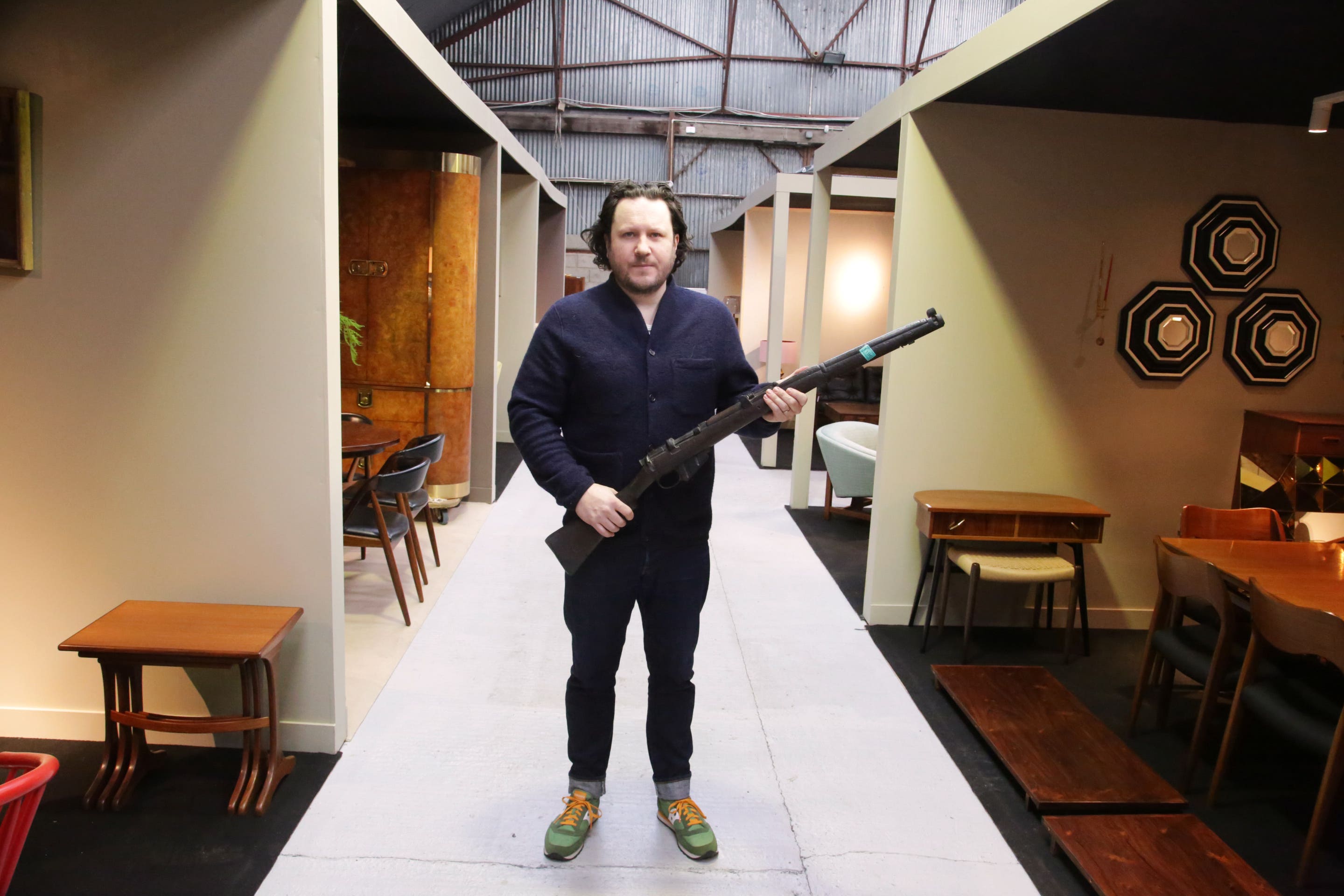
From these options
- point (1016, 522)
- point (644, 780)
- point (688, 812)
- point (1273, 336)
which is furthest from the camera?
point (1273, 336)

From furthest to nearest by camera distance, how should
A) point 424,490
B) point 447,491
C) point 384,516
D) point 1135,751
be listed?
point 447,491 → point 424,490 → point 384,516 → point 1135,751

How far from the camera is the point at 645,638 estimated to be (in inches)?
97.9

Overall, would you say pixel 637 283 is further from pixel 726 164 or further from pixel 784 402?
pixel 726 164

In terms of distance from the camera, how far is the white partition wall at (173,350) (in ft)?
8.79

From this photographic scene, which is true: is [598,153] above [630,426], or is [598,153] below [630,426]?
above

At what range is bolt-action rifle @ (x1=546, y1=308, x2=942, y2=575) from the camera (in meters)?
2.29

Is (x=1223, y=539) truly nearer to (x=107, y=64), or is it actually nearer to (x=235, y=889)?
(x=235, y=889)

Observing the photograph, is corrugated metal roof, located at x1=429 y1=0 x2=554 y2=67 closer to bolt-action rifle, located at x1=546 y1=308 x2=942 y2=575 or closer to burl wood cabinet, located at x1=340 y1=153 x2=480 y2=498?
burl wood cabinet, located at x1=340 y1=153 x2=480 y2=498

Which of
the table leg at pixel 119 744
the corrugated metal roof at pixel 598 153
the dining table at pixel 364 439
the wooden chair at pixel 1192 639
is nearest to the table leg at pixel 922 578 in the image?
the wooden chair at pixel 1192 639

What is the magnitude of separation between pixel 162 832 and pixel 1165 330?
4501mm

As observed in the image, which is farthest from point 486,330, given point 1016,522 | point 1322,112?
point 1322,112

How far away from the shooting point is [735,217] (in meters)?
11.6

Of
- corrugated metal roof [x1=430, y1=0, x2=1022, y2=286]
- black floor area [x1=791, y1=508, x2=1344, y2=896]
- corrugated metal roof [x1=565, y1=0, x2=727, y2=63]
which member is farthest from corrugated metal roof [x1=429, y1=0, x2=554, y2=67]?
black floor area [x1=791, y1=508, x2=1344, y2=896]

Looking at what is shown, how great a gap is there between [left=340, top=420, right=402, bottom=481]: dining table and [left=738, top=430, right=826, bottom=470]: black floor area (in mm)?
4374
